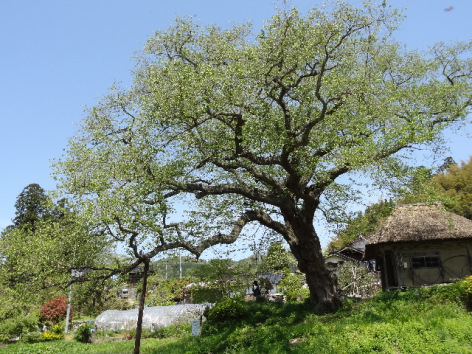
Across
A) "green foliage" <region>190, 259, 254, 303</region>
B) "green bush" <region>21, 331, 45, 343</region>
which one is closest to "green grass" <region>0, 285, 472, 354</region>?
"green foliage" <region>190, 259, 254, 303</region>

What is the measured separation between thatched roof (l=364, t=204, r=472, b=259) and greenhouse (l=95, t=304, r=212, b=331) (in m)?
12.1

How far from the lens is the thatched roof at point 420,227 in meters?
19.0

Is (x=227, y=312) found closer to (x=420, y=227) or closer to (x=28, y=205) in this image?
(x=420, y=227)

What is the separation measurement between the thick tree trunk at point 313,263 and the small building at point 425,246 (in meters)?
4.35

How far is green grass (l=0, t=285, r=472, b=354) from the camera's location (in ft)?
35.7

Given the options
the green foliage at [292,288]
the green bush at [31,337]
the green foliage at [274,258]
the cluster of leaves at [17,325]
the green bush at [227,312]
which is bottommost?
the green bush at [31,337]

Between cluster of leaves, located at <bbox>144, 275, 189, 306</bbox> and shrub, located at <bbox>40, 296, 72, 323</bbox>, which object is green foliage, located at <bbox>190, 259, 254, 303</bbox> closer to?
cluster of leaves, located at <bbox>144, 275, 189, 306</bbox>

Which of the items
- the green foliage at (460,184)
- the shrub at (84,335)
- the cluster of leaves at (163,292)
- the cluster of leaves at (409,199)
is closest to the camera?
the cluster of leaves at (409,199)

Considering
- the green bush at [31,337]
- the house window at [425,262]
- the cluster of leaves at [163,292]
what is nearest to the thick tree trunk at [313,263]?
the house window at [425,262]

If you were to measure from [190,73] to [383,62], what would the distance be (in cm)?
1045

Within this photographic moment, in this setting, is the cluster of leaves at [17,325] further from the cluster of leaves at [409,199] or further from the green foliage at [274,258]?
the cluster of leaves at [409,199]

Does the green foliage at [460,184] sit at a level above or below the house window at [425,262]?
above

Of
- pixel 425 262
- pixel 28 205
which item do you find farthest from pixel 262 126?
pixel 28 205

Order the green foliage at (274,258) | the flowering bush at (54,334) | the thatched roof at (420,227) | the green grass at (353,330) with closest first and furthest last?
the green grass at (353,330) → the thatched roof at (420,227) → the green foliage at (274,258) → the flowering bush at (54,334)
